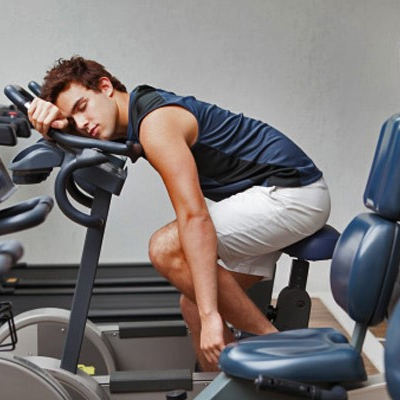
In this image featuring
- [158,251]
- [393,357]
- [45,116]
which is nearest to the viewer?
[393,357]

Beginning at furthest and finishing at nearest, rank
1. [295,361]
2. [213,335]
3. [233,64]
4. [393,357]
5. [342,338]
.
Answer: [233,64]
[213,335]
[342,338]
[295,361]
[393,357]

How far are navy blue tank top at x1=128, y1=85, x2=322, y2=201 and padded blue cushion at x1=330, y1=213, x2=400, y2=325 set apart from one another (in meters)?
0.54

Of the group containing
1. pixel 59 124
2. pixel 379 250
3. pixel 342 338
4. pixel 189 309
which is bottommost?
pixel 189 309

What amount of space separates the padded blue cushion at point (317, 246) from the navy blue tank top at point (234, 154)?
0.16m

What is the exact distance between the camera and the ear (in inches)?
92.8

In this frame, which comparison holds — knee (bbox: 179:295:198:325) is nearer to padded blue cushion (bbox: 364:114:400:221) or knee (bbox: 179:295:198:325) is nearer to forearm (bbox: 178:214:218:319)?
forearm (bbox: 178:214:218:319)

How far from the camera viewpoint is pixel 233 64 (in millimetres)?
4129

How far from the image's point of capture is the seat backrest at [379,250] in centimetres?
177

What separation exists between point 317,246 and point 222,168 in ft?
1.14

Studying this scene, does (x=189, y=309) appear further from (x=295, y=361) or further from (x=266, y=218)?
(x=295, y=361)

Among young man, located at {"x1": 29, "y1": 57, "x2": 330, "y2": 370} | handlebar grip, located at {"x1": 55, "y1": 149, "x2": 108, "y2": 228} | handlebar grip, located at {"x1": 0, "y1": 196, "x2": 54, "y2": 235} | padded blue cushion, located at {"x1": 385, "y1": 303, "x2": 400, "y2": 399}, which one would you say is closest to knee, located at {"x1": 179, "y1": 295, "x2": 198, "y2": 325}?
young man, located at {"x1": 29, "y1": 57, "x2": 330, "y2": 370}

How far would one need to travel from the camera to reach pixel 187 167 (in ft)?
6.91

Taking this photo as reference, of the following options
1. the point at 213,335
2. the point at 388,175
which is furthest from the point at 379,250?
the point at 213,335

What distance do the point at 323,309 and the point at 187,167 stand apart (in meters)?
2.11
